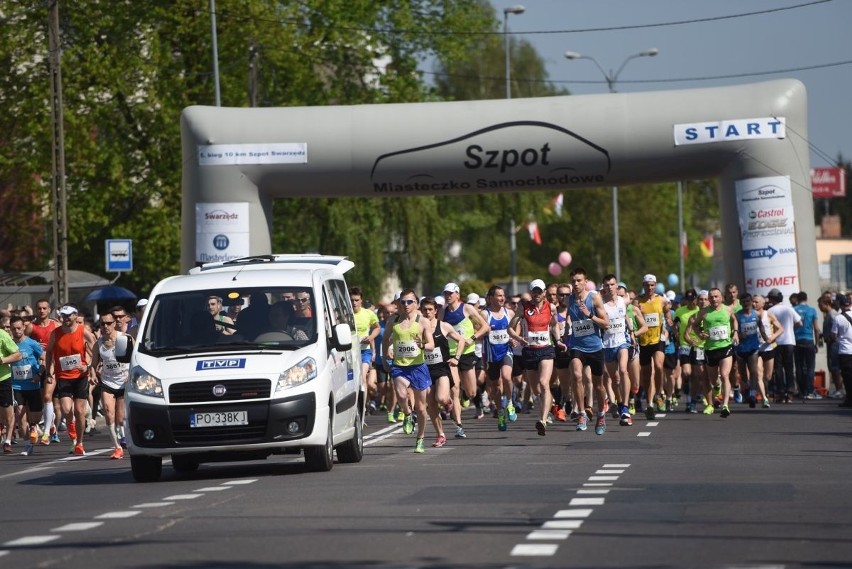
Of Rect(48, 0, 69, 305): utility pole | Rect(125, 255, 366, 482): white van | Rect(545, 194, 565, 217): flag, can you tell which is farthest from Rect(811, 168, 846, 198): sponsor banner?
Rect(125, 255, 366, 482): white van

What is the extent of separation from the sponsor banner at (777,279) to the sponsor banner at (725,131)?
2.14 meters

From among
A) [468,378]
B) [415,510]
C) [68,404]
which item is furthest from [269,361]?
[468,378]

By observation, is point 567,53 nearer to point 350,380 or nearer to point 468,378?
point 468,378

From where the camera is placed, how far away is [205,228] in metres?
31.4

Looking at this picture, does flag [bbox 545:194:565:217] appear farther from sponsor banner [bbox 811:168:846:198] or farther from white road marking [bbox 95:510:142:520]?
white road marking [bbox 95:510:142:520]

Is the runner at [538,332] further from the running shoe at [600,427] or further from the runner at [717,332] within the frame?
the runner at [717,332]

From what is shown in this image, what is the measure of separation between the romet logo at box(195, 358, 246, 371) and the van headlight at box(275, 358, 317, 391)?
37 centimetres

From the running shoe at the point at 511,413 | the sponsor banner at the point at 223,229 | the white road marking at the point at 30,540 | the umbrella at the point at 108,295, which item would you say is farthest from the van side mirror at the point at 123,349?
the umbrella at the point at 108,295

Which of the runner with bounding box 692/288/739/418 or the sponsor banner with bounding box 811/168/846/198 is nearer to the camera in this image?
the runner with bounding box 692/288/739/418

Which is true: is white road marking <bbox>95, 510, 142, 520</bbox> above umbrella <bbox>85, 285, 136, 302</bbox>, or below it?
below

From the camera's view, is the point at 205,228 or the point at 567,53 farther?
the point at 567,53

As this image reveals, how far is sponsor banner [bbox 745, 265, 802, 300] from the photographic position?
30.6m

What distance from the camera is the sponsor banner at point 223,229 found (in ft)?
103

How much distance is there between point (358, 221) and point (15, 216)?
1123cm
